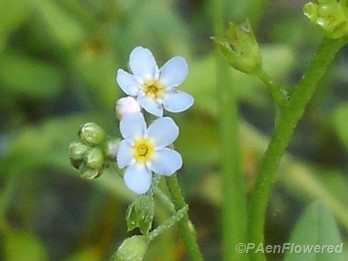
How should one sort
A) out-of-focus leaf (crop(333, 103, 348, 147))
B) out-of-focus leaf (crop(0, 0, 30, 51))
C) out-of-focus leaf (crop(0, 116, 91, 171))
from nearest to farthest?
out-of-focus leaf (crop(333, 103, 348, 147)) < out-of-focus leaf (crop(0, 116, 91, 171)) < out-of-focus leaf (crop(0, 0, 30, 51))

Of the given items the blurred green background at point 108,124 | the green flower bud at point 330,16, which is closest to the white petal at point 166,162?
the green flower bud at point 330,16

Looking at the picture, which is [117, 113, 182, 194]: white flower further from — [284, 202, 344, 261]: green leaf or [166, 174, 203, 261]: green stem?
[284, 202, 344, 261]: green leaf

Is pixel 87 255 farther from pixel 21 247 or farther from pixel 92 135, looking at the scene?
pixel 92 135

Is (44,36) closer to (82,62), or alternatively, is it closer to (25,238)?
(82,62)

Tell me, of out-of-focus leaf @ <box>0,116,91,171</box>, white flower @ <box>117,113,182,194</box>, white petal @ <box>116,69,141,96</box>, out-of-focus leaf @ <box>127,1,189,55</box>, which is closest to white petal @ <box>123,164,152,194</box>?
white flower @ <box>117,113,182,194</box>

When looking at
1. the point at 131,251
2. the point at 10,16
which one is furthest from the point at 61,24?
the point at 131,251
